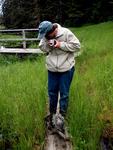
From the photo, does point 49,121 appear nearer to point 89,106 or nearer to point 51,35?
point 89,106

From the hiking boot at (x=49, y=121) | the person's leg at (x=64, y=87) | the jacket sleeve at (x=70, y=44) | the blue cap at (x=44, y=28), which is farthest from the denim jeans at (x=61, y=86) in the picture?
the blue cap at (x=44, y=28)

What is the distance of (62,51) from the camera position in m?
7.45

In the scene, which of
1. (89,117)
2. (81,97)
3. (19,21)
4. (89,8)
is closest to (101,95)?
(81,97)

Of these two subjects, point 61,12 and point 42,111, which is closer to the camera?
point 42,111

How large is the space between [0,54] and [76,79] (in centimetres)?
1081

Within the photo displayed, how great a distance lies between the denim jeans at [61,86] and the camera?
24.6ft

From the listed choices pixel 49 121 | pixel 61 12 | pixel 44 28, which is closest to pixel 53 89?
pixel 49 121

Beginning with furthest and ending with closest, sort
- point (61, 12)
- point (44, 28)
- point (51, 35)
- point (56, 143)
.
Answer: point (61, 12) < point (51, 35) < point (44, 28) < point (56, 143)

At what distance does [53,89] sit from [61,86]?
0.23m

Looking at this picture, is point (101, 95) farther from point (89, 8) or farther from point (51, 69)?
point (89, 8)

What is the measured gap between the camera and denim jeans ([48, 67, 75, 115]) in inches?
295

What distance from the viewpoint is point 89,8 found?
163 feet

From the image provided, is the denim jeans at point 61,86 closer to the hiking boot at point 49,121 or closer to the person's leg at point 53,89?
the person's leg at point 53,89

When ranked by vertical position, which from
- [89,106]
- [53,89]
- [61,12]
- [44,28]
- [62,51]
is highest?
[44,28]
